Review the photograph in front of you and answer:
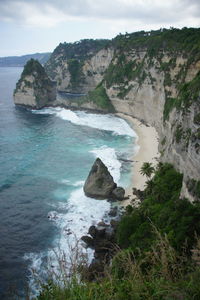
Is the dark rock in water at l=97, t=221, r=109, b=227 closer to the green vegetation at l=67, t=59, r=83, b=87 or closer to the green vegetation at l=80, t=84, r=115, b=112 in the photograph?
the green vegetation at l=80, t=84, r=115, b=112

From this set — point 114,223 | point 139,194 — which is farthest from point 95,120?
point 114,223

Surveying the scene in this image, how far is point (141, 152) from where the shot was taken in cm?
6638

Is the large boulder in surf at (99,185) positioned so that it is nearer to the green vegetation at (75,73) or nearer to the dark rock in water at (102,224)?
the dark rock in water at (102,224)

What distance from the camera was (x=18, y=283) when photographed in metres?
30.3

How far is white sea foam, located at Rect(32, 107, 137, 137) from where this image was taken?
87.3 metres

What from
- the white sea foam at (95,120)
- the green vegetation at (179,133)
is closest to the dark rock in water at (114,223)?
the green vegetation at (179,133)

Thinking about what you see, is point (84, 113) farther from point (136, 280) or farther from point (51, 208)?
point (136, 280)

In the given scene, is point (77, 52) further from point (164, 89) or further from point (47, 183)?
point (47, 183)

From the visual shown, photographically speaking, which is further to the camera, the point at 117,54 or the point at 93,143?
the point at 117,54

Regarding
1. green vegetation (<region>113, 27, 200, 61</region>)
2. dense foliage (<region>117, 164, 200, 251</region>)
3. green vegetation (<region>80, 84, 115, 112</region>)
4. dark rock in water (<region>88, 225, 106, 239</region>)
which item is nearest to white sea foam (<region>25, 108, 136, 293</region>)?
dark rock in water (<region>88, 225, 106, 239</region>)

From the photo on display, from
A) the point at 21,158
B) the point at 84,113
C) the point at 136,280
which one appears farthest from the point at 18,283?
the point at 84,113

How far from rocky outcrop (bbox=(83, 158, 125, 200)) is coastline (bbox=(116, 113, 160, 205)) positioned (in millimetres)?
1774

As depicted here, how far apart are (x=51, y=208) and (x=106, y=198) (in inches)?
320

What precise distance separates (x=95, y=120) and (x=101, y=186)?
5442 cm
